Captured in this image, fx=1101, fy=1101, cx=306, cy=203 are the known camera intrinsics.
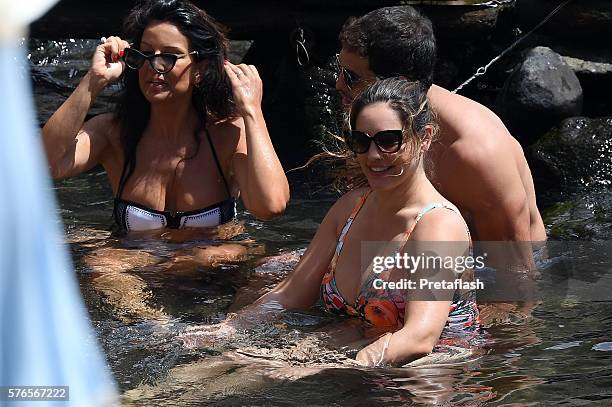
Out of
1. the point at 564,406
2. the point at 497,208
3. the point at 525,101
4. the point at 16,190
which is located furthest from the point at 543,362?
the point at 525,101

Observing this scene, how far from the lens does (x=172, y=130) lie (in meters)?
5.82

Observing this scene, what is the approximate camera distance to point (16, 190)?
201 cm

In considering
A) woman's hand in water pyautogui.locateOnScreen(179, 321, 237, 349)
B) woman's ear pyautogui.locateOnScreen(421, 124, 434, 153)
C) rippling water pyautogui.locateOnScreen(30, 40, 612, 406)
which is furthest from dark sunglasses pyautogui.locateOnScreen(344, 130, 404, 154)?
woman's hand in water pyautogui.locateOnScreen(179, 321, 237, 349)

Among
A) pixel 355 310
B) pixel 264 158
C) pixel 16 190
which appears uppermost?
pixel 16 190

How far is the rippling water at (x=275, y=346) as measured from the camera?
12.7 feet

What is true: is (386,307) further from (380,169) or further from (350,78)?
(350,78)

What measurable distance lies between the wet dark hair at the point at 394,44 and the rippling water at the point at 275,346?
1.09m

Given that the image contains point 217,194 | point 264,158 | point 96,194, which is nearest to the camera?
point 264,158

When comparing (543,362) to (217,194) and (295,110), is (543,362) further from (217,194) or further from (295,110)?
(295,110)

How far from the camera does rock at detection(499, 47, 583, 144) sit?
313 inches

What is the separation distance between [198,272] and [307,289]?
3.86 feet

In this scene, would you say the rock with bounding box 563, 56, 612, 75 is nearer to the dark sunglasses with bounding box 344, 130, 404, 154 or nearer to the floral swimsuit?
the floral swimsuit

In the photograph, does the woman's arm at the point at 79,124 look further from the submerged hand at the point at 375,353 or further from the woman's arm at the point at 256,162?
the submerged hand at the point at 375,353

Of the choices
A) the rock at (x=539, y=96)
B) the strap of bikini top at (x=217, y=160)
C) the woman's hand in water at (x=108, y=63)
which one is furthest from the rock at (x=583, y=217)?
the woman's hand in water at (x=108, y=63)
